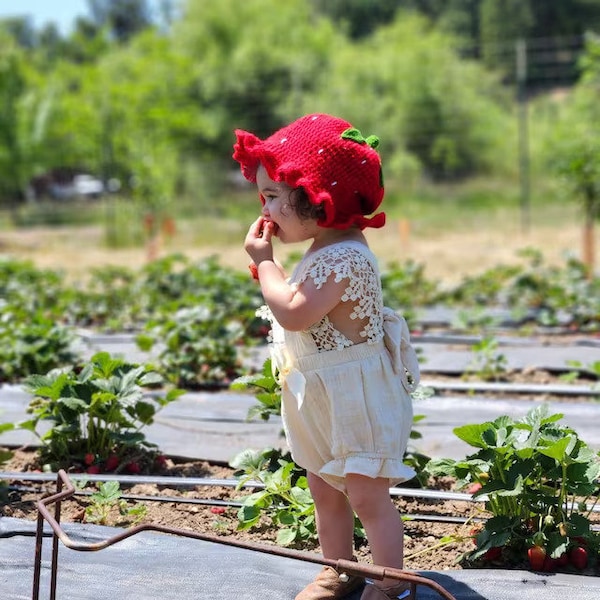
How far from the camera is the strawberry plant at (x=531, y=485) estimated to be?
237 cm

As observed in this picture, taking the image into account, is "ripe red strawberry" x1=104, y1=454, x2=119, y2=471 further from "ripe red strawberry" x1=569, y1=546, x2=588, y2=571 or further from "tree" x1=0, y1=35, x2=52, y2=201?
"tree" x1=0, y1=35, x2=52, y2=201

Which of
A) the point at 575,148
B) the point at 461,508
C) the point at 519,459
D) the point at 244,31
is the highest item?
the point at 244,31

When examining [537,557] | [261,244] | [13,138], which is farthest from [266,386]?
[13,138]

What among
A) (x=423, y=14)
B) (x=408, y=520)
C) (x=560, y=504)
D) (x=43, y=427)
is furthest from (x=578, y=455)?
(x=423, y=14)

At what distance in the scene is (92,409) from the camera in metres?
3.19

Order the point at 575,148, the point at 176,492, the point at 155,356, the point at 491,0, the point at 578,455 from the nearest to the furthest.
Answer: the point at 578,455
the point at 176,492
the point at 155,356
the point at 575,148
the point at 491,0

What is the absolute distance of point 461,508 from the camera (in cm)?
303

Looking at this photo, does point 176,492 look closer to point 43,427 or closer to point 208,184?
point 43,427

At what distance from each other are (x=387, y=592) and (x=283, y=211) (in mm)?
897

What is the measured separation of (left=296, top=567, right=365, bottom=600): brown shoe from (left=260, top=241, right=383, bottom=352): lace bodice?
20.8 inches

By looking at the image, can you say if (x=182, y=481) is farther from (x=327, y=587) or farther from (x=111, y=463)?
(x=327, y=587)

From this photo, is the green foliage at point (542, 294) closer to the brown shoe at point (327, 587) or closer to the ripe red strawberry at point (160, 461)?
the ripe red strawberry at point (160, 461)

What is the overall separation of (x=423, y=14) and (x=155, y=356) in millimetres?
38847

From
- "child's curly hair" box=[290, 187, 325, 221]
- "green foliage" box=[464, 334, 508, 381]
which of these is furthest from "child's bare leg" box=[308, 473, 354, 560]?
"green foliage" box=[464, 334, 508, 381]
